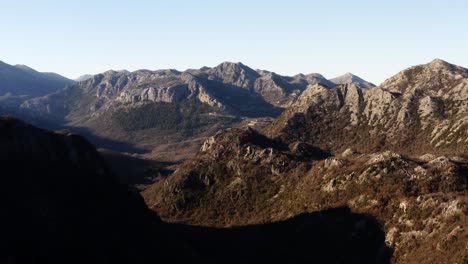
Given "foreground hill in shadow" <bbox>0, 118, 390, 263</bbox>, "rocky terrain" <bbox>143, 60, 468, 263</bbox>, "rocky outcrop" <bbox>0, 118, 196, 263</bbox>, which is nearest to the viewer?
"rocky outcrop" <bbox>0, 118, 196, 263</bbox>

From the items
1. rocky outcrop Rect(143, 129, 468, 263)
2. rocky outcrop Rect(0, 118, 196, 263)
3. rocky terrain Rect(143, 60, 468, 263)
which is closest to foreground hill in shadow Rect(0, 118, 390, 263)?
rocky outcrop Rect(0, 118, 196, 263)

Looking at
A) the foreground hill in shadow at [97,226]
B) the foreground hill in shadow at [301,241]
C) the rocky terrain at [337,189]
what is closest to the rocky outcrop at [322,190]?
the rocky terrain at [337,189]

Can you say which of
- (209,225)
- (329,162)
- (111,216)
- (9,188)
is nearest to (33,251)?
(9,188)

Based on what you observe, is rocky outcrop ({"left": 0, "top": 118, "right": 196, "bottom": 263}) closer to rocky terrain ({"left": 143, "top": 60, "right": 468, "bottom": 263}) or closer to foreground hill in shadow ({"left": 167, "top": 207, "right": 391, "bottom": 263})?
foreground hill in shadow ({"left": 167, "top": 207, "right": 391, "bottom": 263})

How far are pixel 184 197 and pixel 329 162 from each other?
171 feet

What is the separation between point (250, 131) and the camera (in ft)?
634

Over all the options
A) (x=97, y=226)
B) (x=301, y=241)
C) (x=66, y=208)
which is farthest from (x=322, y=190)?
(x=66, y=208)

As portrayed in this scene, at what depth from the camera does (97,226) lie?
3573 inches

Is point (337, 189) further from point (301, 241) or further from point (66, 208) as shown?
point (66, 208)

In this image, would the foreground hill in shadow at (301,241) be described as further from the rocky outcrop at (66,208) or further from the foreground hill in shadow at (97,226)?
the rocky outcrop at (66,208)

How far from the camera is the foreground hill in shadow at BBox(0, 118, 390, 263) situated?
263 feet

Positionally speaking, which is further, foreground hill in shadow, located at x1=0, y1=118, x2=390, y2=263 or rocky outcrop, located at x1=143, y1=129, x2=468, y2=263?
rocky outcrop, located at x1=143, y1=129, x2=468, y2=263

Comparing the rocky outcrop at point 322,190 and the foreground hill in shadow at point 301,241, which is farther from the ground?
the rocky outcrop at point 322,190

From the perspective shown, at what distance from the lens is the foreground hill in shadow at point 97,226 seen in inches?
3162
